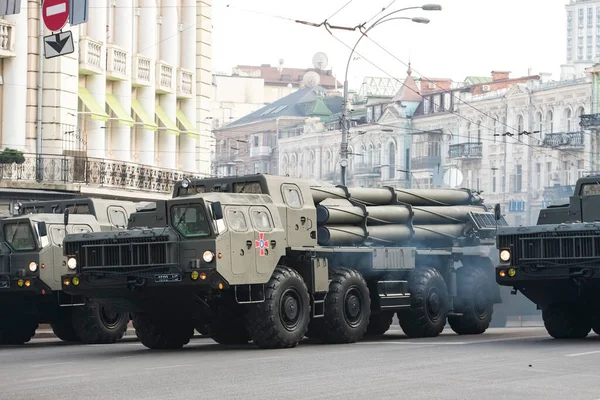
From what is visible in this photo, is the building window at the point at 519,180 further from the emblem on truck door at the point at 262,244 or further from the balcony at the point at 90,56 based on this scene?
the emblem on truck door at the point at 262,244

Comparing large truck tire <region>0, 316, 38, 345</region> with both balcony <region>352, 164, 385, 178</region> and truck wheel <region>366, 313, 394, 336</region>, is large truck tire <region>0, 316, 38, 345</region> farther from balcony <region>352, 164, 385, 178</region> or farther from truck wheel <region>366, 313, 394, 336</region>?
balcony <region>352, 164, 385, 178</region>

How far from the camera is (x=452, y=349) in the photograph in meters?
20.7

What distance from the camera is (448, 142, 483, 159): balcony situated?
87.9 m

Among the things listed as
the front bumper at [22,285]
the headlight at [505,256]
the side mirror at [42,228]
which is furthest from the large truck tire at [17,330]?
the headlight at [505,256]

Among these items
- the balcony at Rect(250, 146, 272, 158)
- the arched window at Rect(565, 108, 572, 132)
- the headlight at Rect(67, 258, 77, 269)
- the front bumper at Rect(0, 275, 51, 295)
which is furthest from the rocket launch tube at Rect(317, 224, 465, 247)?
the balcony at Rect(250, 146, 272, 158)

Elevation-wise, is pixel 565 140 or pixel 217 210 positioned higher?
pixel 565 140

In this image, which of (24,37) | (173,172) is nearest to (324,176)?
(173,172)

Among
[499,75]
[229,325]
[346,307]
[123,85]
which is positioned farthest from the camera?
[499,75]

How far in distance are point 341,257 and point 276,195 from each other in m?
2.07

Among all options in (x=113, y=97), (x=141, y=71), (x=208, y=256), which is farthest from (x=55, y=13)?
(x=141, y=71)

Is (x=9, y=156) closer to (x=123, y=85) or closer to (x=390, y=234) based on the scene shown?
(x=123, y=85)

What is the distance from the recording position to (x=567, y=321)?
23.1 meters

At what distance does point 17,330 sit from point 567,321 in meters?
10.4

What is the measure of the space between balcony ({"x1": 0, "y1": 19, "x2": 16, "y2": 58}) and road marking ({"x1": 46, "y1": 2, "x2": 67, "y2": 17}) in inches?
405
